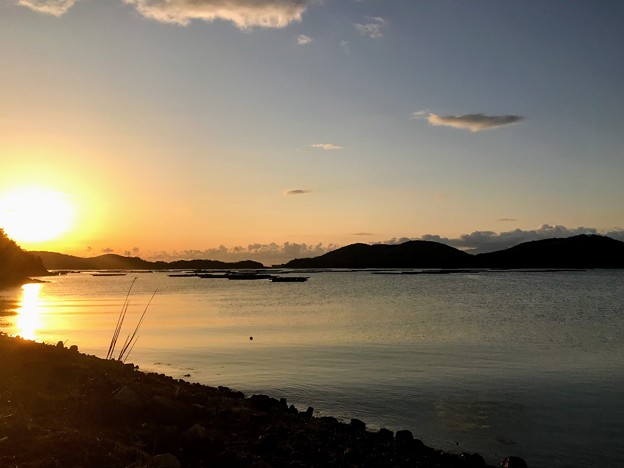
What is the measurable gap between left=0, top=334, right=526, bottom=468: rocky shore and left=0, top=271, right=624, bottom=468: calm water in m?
2.59

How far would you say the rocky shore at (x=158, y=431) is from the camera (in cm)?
1089

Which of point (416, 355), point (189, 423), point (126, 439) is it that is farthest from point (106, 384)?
point (416, 355)

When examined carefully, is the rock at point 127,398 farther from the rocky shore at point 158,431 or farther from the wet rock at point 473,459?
the wet rock at point 473,459

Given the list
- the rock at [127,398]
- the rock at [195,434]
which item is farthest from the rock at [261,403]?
the rock at [195,434]

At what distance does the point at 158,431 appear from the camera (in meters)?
13.3

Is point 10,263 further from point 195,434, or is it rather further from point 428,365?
point 195,434

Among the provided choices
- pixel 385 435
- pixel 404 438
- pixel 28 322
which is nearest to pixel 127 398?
pixel 385 435

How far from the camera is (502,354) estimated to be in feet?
115

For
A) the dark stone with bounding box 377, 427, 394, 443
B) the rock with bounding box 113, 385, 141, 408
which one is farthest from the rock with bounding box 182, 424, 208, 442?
the dark stone with bounding box 377, 427, 394, 443

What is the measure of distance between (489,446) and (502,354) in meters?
19.0

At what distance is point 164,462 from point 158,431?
2578mm

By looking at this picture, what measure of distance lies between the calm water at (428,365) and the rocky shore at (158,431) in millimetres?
2586

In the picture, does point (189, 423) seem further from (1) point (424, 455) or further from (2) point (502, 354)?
(2) point (502, 354)

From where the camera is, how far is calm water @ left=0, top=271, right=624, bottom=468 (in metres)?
18.7
